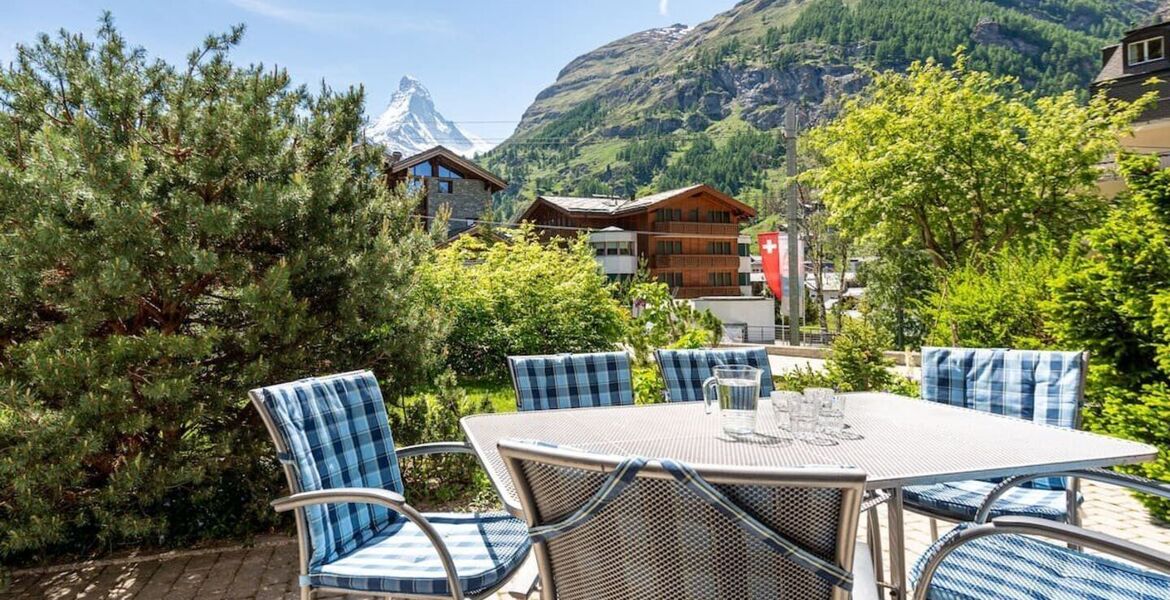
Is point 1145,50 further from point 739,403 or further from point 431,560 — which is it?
point 431,560

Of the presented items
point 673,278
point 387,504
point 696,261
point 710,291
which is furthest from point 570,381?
point 710,291

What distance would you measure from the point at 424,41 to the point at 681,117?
339 ft

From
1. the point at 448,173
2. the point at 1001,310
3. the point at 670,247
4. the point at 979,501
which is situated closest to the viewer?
the point at 979,501

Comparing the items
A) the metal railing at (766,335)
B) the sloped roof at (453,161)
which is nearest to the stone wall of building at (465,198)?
the sloped roof at (453,161)

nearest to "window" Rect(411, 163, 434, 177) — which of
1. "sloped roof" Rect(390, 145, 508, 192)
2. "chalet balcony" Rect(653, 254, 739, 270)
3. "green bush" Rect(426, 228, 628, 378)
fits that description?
"sloped roof" Rect(390, 145, 508, 192)

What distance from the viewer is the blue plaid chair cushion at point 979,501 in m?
2.23

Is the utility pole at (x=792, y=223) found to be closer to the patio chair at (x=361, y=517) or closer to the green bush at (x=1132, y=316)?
the green bush at (x=1132, y=316)

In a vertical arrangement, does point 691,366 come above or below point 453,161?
below

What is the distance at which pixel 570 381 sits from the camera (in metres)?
3.05

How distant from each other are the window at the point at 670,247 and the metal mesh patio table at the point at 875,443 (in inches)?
1189

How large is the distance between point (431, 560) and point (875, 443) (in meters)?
1.34

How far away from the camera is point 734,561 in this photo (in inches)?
35.3

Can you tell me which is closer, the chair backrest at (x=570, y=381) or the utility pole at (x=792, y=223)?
the chair backrest at (x=570, y=381)

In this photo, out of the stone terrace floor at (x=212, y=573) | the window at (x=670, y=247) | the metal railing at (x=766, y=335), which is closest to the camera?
the stone terrace floor at (x=212, y=573)
